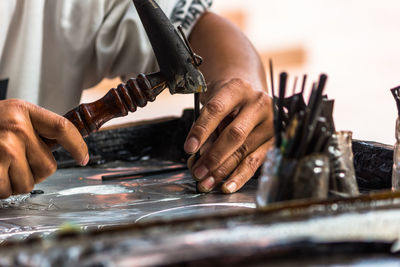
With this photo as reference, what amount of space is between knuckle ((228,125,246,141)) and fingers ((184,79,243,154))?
0.03 meters

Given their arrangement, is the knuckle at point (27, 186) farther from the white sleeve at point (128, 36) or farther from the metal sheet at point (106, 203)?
the white sleeve at point (128, 36)

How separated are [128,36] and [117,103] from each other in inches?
25.9

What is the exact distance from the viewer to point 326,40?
513 centimetres

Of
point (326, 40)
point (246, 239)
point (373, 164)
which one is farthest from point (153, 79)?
point (326, 40)

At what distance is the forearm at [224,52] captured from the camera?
46.8 inches

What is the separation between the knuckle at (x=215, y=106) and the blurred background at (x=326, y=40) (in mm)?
3066

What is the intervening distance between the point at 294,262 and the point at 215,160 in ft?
1.87

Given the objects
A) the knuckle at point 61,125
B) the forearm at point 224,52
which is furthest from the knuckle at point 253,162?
the knuckle at point 61,125

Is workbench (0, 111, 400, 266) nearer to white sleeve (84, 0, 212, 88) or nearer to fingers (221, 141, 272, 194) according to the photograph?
fingers (221, 141, 272, 194)

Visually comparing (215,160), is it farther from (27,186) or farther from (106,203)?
(27,186)

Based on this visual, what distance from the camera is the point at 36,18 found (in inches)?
57.2

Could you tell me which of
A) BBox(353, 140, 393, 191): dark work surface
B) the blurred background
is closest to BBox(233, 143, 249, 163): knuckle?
BBox(353, 140, 393, 191): dark work surface

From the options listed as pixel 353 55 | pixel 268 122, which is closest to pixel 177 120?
pixel 268 122

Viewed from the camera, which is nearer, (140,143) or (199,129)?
(199,129)
